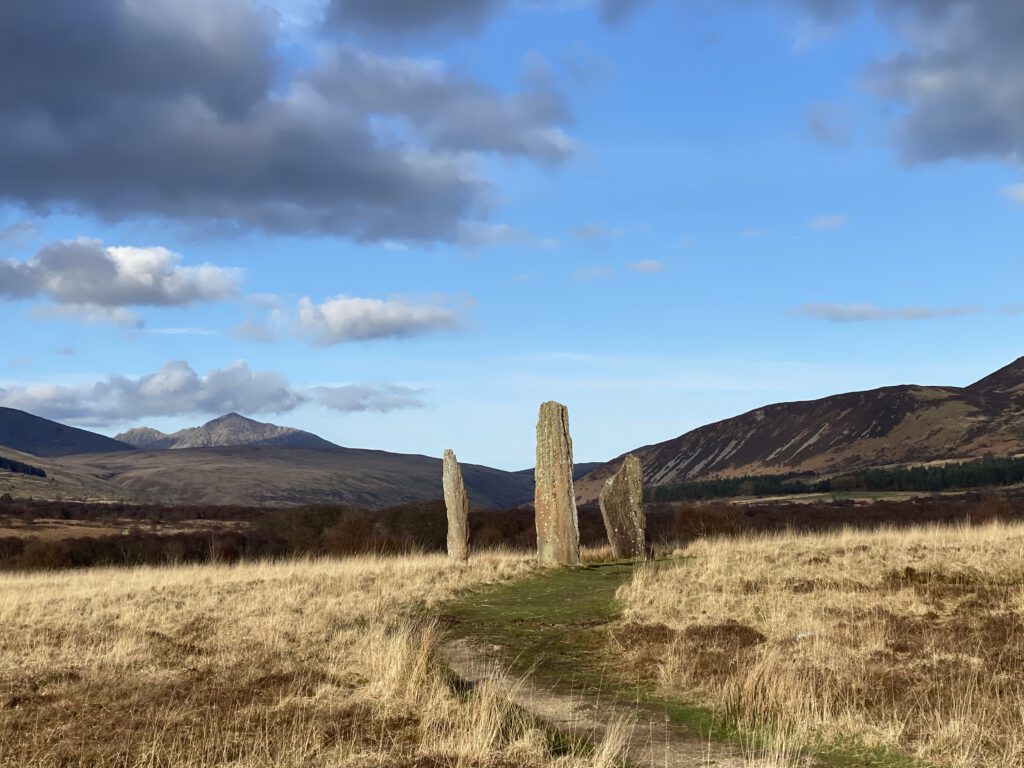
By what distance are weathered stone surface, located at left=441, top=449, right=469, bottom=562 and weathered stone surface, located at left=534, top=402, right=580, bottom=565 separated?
2748 millimetres

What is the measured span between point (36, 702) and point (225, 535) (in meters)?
37.2

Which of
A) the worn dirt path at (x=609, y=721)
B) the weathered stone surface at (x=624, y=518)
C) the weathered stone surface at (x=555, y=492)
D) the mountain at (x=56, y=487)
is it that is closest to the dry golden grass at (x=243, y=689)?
the worn dirt path at (x=609, y=721)

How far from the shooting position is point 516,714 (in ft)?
29.0

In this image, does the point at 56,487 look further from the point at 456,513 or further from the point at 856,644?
the point at 856,644

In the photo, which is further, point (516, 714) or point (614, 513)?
point (614, 513)

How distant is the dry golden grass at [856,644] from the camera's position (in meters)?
8.23

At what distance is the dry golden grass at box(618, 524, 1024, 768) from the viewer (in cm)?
823

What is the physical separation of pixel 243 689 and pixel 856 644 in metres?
7.27

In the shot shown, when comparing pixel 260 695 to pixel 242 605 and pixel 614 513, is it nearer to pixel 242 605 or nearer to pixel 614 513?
pixel 242 605

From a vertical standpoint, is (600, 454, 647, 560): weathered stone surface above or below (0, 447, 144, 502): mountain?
below

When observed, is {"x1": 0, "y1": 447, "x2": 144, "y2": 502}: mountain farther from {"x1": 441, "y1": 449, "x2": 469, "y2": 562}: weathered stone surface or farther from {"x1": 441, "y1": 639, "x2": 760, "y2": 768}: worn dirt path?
{"x1": 441, "y1": 639, "x2": 760, "y2": 768}: worn dirt path

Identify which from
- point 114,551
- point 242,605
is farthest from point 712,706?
point 114,551

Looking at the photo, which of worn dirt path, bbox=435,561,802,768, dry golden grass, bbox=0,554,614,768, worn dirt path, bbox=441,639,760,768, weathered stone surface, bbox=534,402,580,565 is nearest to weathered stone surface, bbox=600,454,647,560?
weathered stone surface, bbox=534,402,580,565

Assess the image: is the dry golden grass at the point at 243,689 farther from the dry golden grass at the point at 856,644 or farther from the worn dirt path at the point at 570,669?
the dry golden grass at the point at 856,644
